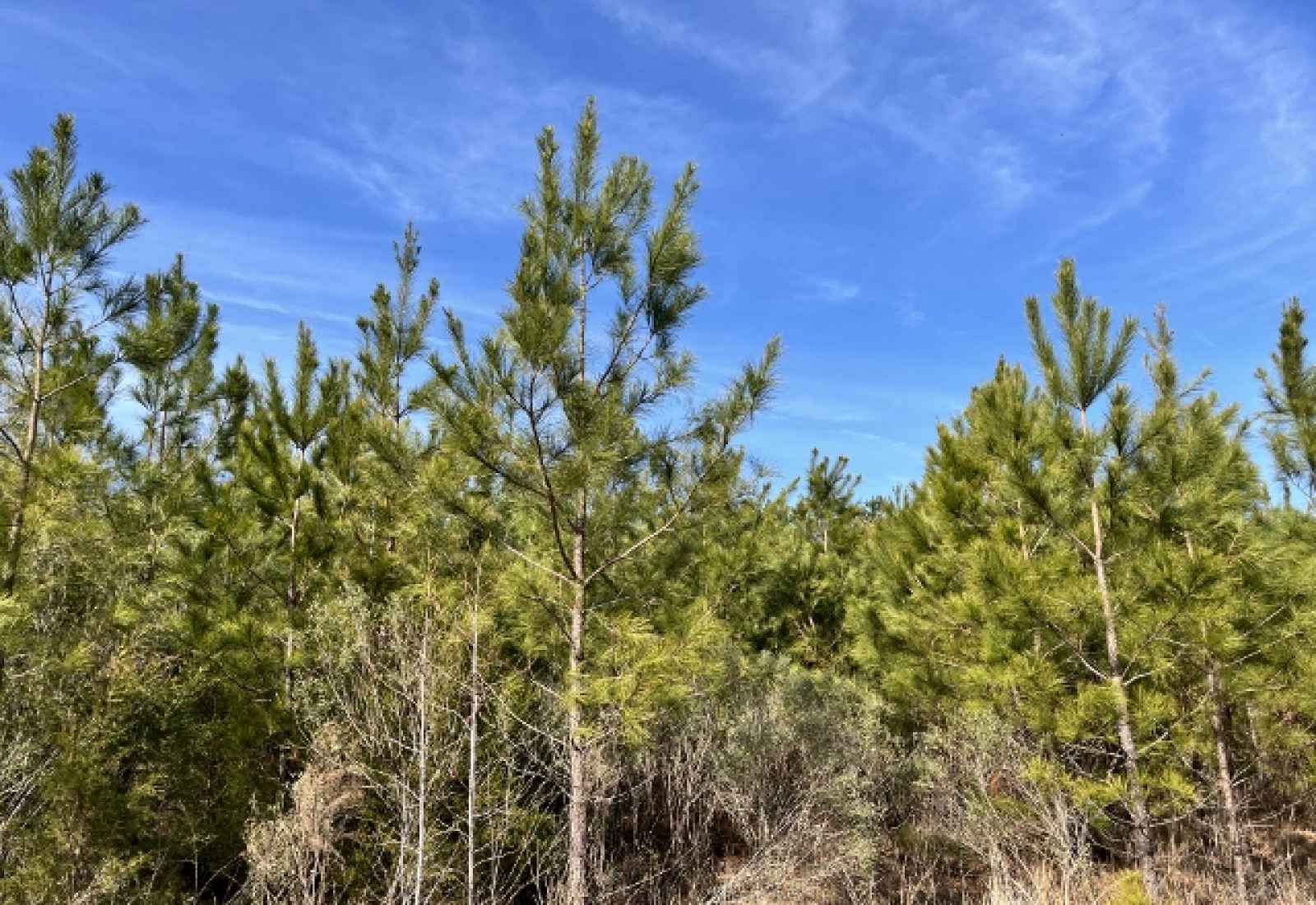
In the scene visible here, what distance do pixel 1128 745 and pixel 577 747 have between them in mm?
4161

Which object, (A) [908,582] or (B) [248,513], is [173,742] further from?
(A) [908,582]

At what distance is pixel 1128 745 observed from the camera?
5.83 m

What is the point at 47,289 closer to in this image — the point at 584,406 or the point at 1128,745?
the point at 584,406

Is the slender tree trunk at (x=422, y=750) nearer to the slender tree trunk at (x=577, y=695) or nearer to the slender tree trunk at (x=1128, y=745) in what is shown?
the slender tree trunk at (x=577, y=695)

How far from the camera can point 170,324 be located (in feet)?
19.5

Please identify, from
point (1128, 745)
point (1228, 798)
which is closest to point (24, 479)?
point (1128, 745)

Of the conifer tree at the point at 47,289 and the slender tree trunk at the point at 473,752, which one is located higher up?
the conifer tree at the point at 47,289

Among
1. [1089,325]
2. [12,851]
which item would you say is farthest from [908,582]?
[12,851]

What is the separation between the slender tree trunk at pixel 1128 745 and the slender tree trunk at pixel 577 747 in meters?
3.95

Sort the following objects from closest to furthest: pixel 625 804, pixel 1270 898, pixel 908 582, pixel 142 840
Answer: pixel 142 840 < pixel 1270 898 < pixel 625 804 < pixel 908 582

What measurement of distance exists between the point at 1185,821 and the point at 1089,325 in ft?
20.2

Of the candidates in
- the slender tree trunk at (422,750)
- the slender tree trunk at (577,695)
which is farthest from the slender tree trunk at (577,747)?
the slender tree trunk at (422,750)

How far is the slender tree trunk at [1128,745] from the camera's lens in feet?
18.9

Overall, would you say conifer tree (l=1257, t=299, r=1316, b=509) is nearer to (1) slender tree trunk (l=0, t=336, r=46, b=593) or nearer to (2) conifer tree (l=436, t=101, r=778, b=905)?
(2) conifer tree (l=436, t=101, r=778, b=905)
